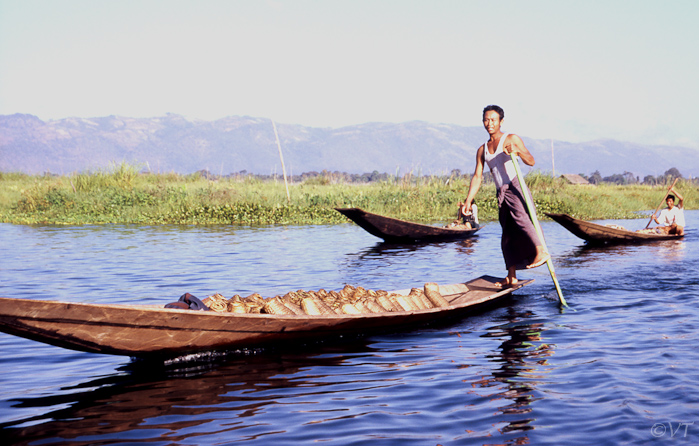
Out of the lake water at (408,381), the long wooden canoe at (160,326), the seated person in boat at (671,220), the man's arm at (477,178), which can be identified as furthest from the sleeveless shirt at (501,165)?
the seated person in boat at (671,220)

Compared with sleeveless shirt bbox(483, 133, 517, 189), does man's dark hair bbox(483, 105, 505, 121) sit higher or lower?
higher

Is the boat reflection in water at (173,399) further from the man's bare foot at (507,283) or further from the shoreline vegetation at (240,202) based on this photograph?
the shoreline vegetation at (240,202)

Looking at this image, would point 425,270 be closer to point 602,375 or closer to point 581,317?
point 581,317

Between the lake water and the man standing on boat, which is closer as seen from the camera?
the lake water

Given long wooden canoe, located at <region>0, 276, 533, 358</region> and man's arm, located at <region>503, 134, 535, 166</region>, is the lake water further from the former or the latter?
man's arm, located at <region>503, 134, 535, 166</region>

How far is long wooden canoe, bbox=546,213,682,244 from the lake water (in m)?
4.59

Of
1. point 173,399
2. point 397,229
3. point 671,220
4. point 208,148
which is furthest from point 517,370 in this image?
point 208,148

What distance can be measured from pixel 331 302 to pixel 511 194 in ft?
8.14

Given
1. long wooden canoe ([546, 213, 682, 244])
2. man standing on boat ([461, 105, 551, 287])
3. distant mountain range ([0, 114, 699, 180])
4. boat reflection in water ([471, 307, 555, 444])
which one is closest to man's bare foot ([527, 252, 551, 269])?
man standing on boat ([461, 105, 551, 287])

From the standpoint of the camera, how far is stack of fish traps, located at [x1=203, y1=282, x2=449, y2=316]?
5.89m

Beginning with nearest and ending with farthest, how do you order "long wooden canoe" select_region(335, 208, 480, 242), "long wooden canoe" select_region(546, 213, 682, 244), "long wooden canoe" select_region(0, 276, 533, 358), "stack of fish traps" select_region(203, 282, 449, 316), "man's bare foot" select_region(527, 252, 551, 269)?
"long wooden canoe" select_region(0, 276, 533, 358)
"stack of fish traps" select_region(203, 282, 449, 316)
"man's bare foot" select_region(527, 252, 551, 269)
"long wooden canoe" select_region(546, 213, 682, 244)
"long wooden canoe" select_region(335, 208, 480, 242)

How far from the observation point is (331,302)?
6746 millimetres

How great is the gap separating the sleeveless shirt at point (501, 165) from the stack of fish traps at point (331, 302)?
145 centimetres

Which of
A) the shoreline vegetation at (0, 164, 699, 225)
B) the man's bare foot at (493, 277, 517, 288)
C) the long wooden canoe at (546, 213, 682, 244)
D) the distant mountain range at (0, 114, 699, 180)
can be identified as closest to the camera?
the man's bare foot at (493, 277, 517, 288)
